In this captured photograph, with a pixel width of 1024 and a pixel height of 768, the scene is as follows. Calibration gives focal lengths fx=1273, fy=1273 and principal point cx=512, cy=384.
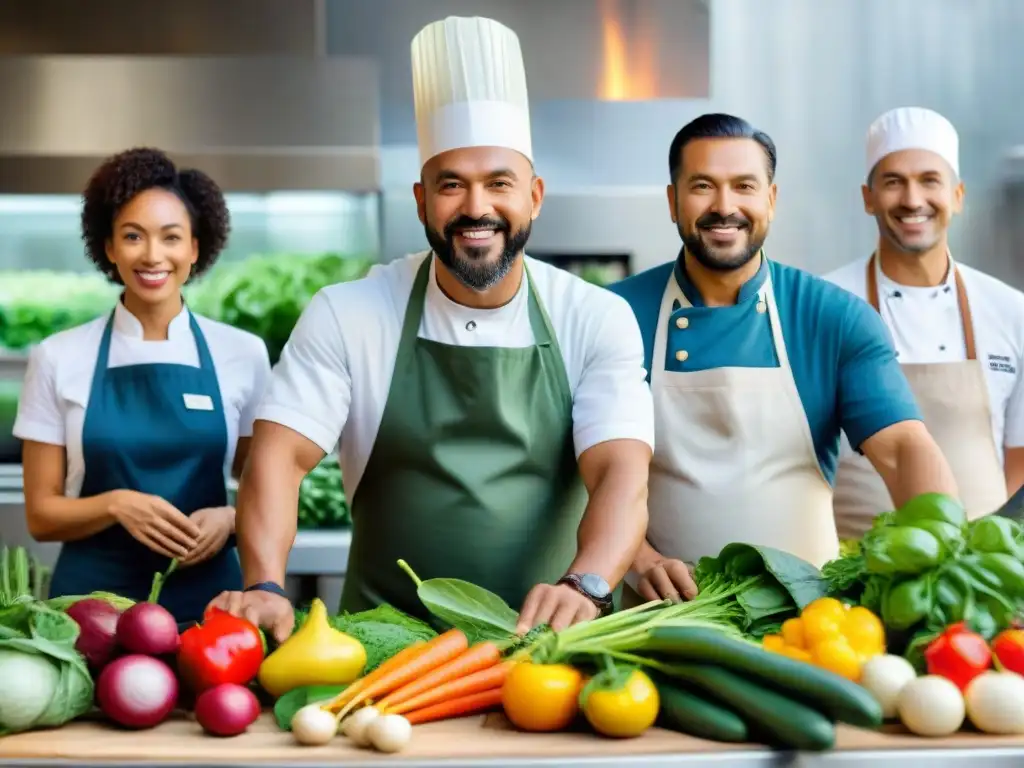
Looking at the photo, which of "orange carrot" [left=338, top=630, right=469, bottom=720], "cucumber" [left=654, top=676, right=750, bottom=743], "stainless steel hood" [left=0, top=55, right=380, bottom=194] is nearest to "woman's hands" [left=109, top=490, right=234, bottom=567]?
"orange carrot" [left=338, top=630, right=469, bottom=720]

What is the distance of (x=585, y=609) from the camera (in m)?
1.73

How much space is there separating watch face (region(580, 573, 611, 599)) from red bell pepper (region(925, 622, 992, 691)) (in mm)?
458

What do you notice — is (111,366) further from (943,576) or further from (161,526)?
(943,576)

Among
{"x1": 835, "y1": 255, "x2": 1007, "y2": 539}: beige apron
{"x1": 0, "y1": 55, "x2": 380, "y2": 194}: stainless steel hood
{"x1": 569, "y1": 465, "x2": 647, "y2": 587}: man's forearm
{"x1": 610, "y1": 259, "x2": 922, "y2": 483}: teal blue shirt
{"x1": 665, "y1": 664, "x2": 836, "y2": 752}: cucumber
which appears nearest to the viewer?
{"x1": 665, "y1": 664, "x2": 836, "y2": 752}: cucumber

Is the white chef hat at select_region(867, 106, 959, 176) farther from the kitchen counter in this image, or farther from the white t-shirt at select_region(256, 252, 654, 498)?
the kitchen counter

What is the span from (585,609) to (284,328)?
96.6 inches

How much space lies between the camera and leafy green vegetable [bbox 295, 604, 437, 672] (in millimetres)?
1675

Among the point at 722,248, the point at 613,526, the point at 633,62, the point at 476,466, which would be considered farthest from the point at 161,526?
the point at 633,62

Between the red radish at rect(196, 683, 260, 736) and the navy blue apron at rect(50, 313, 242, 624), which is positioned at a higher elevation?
the navy blue apron at rect(50, 313, 242, 624)

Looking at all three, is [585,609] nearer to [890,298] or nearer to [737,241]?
[737,241]

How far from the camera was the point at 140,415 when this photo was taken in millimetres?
2695

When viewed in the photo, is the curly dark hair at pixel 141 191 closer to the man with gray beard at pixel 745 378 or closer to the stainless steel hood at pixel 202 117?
the man with gray beard at pixel 745 378

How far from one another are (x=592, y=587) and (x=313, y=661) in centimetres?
43

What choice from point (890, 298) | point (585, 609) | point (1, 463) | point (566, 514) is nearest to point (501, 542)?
point (566, 514)
